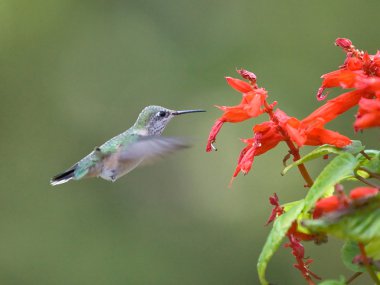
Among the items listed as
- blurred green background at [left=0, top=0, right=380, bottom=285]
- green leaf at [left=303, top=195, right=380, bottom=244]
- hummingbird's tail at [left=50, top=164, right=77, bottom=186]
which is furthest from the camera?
blurred green background at [left=0, top=0, right=380, bottom=285]

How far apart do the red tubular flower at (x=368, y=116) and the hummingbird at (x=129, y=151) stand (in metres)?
0.76

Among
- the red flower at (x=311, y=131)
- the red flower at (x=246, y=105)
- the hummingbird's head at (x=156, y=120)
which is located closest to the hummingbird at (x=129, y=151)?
the hummingbird's head at (x=156, y=120)

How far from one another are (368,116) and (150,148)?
3.31 feet

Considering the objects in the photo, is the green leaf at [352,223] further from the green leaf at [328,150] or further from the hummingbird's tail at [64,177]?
the hummingbird's tail at [64,177]

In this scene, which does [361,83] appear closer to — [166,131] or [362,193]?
[362,193]

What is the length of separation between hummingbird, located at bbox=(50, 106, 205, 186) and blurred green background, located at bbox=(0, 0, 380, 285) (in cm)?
313

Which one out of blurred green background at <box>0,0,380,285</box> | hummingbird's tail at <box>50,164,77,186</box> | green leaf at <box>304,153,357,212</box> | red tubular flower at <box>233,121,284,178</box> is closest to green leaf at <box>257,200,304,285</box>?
green leaf at <box>304,153,357,212</box>

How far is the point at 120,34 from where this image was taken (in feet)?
24.5

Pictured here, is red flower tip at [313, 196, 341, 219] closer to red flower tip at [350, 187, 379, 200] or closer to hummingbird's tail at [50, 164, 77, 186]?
red flower tip at [350, 187, 379, 200]

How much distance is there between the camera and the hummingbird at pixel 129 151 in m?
2.41

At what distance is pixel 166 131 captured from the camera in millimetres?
6430

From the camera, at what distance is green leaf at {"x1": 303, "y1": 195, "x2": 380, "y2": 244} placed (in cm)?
147

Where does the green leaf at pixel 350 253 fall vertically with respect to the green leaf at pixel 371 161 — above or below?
below

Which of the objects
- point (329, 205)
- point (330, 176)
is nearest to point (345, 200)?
point (329, 205)
